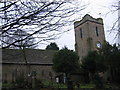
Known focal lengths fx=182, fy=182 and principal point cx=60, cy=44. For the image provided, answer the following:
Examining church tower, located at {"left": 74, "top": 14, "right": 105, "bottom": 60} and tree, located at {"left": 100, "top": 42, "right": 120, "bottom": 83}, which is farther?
church tower, located at {"left": 74, "top": 14, "right": 105, "bottom": 60}

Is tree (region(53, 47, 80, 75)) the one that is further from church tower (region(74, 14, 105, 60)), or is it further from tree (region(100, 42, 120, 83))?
church tower (region(74, 14, 105, 60))

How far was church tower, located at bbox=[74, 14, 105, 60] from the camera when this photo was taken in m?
38.1

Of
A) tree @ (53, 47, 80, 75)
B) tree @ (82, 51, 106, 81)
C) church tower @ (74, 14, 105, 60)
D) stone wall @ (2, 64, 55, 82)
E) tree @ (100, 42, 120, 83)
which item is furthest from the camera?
church tower @ (74, 14, 105, 60)

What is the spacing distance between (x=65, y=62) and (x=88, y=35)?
45.4 feet

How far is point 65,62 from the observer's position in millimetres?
26453

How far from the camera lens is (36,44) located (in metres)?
3.98

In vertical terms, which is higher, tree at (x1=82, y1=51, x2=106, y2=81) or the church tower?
the church tower

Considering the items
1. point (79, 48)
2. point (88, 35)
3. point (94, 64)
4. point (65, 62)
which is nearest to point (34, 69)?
point (65, 62)

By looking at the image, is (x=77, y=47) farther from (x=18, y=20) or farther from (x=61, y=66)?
(x=18, y=20)

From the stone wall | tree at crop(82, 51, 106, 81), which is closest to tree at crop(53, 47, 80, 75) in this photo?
tree at crop(82, 51, 106, 81)

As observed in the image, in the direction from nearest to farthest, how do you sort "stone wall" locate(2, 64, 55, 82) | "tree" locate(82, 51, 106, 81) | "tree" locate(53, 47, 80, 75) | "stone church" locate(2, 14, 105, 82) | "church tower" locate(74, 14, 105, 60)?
"tree" locate(53, 47, 80, 75) < "tree" locate(82, 51, 106, 81) < "stone wall" locate(2, 64, 55, 82) < "stone church" locate(2, 14, 105, 82) < "church tower" locate(74, 14, 105, 60)

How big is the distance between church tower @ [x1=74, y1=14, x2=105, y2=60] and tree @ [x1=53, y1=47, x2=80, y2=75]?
35.8 feet

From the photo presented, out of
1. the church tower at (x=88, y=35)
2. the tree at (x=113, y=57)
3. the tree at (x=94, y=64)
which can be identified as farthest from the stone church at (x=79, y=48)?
the tree at (x=113, y=57)

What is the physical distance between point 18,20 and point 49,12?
66 cm
